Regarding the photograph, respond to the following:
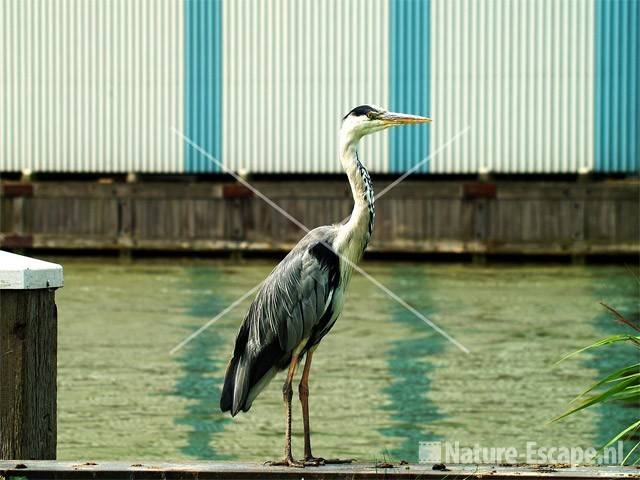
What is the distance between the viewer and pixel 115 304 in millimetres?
19000

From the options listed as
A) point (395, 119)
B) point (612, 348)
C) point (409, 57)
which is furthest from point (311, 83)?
point (395, 119)

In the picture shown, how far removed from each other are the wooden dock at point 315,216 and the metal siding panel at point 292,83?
2.66ft

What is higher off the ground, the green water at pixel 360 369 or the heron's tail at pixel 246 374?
the heron's tail at pixel 246 374

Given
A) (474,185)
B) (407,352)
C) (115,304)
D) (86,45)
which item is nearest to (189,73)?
(86,45)

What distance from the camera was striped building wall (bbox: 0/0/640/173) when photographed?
25.4 metres

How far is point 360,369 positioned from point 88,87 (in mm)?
14754

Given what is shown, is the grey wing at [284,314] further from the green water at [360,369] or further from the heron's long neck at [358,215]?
the green water at [360,369]

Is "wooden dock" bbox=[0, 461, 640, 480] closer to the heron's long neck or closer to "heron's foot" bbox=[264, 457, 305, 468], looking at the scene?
"heron's foot" bbox=[264, 457, 305, 468]

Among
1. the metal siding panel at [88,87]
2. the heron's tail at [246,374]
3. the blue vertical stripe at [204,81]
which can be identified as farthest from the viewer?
the metal siding panel at [88,87]

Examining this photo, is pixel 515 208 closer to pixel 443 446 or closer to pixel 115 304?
pixel 115 304

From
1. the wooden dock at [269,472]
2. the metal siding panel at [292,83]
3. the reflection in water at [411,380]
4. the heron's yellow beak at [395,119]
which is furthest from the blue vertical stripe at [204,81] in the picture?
the wooden dock at [269,472]

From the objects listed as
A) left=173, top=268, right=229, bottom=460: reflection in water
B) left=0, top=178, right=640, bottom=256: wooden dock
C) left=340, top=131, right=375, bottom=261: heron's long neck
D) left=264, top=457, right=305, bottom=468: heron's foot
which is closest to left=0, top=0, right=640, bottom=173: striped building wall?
left=0, top=178, right=640, bottom=256: wooden dock

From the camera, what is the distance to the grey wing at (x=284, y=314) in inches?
239

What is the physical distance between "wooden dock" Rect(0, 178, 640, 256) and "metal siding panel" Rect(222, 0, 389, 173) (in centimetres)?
81
